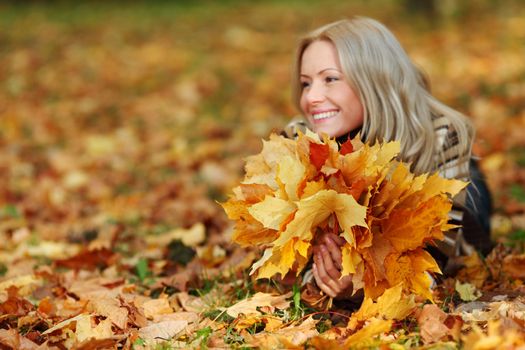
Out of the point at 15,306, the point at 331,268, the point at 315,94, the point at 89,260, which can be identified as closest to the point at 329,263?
the point at 331,268

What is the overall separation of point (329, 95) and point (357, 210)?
2.63 feet

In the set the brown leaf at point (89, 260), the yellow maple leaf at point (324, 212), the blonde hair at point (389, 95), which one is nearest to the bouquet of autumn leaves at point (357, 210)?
the yellow maple leaf at point (324, 212)

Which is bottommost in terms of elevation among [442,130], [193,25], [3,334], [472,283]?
[472,283]

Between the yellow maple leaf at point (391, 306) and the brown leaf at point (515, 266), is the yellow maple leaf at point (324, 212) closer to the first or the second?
the yellow maple leaf at point (391, 306)

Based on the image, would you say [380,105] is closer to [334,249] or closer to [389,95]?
[389,95]

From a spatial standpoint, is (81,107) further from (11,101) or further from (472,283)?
(472,283)

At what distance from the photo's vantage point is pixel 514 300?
84.4 inches

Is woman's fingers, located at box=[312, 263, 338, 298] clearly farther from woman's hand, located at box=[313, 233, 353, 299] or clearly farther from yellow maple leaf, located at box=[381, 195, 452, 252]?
yellow maple leaf, located at box=[381, 195, 452, 252]

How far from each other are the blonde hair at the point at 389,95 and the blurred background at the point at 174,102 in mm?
286

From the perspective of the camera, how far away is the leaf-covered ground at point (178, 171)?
2.08 m

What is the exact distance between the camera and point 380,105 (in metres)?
Result: 2.58

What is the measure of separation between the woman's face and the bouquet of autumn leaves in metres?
0.54

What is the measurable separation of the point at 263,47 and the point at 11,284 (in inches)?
247

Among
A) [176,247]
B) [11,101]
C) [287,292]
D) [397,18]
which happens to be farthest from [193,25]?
[287,292]
